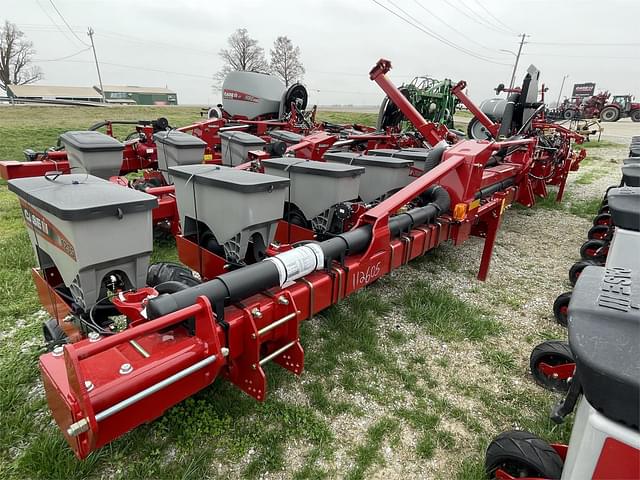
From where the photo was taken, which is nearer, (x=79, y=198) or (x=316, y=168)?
(x=79, y=198)

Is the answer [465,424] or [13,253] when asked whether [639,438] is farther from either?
[13,253]

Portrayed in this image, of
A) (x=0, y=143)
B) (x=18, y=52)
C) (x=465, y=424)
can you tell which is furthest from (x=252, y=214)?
(x=18, y=52)

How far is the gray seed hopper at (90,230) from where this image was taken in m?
1.83

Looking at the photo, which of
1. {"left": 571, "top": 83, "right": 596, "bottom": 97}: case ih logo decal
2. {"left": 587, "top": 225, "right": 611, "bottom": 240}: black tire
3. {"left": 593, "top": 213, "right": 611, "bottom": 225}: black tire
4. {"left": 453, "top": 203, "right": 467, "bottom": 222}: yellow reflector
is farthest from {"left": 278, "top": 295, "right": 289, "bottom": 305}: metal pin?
{"left": 571, "top": 83, "right": 596, "bottom": 97}: case ih logo decal

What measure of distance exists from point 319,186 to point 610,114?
38.9 metres

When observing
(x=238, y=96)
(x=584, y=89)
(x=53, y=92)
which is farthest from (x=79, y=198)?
(x=53, y=92)

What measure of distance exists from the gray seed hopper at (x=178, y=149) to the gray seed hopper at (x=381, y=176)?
1.94m

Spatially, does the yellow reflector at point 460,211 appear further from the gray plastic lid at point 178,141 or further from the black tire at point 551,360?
the gray plastic lid at point 178,141

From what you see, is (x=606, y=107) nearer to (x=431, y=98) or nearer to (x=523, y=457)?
(x=431, y=98)

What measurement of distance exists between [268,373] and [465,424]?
1286 mm

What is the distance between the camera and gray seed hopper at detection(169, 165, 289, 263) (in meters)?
2.30

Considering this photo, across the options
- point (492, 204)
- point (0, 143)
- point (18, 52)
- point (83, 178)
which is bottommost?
point (0, 143)

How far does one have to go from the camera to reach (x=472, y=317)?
11.9 feet

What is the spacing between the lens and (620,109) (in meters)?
32.3
